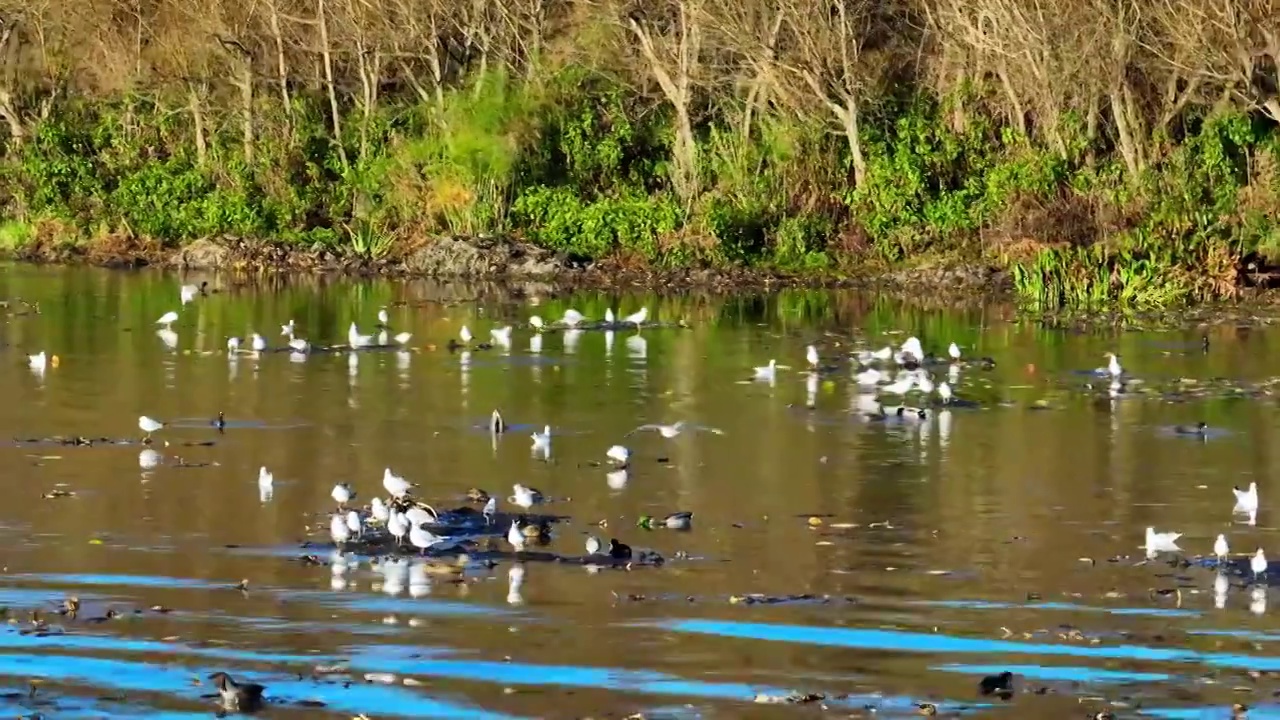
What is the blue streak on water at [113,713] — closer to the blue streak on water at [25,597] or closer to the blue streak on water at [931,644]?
the blue streak on water at [25,597]

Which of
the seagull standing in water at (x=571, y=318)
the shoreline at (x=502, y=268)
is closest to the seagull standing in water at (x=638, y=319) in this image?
the seagull standing in water at (x=571, y=318)

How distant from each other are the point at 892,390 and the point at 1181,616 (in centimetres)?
1033

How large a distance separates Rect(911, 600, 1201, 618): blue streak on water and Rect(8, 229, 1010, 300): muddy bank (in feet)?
71.6

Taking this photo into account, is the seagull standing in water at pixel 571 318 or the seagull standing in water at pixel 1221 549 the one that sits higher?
the seagull standing in water at pixel 571 318

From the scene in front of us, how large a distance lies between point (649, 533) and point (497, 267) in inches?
926

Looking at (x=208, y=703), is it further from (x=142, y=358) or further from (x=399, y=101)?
(x=399, y=101)

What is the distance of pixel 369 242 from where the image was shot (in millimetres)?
40688

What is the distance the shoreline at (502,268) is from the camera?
117ft

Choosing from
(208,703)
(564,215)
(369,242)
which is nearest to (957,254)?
(564,215)

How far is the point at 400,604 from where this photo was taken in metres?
12.3

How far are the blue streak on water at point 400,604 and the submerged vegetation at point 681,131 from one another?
20672mm

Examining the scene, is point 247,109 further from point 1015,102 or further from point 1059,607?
point 1059,607

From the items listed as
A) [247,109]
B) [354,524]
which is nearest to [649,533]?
[354,524]

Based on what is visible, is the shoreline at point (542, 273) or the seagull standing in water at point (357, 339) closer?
the seagull standing in water at point (357, 339)
